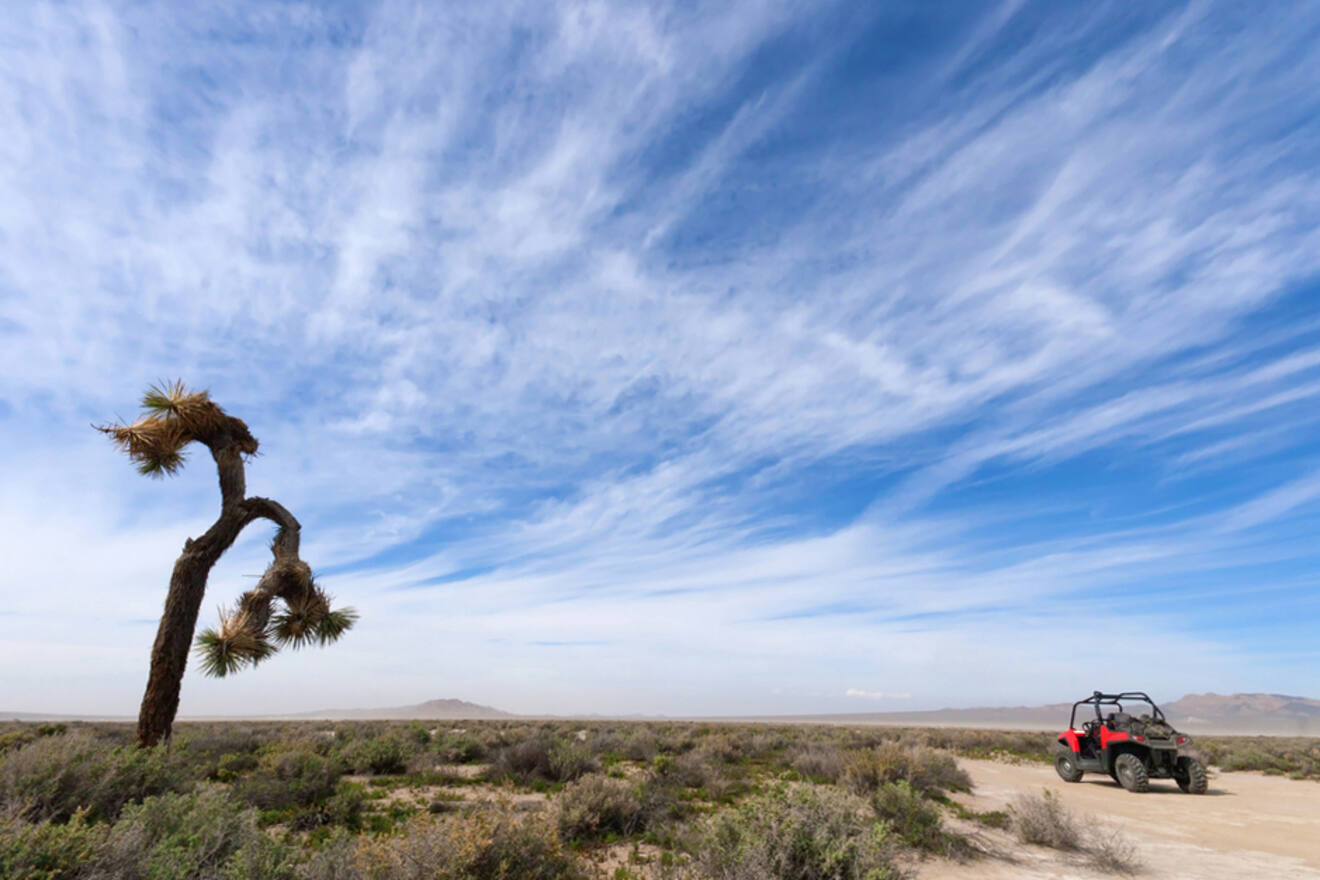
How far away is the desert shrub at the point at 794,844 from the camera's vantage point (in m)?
5.43

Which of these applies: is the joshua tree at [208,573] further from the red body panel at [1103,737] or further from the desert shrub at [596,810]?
the red body panel at [1103,737]

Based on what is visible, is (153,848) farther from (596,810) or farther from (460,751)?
(460,751)

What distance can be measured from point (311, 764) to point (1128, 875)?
12991mm

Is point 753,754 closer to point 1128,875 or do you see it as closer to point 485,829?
point 1128,875

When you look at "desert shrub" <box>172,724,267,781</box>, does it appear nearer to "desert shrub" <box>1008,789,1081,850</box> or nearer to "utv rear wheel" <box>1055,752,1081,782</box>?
"desert shrub" <box>1008,789,1081,850</box>

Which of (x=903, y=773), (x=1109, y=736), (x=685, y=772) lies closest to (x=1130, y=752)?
(x=1109, y=736)

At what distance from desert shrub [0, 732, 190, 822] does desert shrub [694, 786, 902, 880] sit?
6153mm

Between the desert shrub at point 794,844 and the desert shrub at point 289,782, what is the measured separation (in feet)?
24.2

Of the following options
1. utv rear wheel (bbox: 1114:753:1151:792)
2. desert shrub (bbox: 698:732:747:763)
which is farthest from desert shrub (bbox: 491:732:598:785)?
utv rear wheel (bbox: 1114:753:1151:792)

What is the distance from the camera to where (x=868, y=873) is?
16.7 feet

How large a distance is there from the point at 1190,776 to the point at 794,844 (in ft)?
50.8

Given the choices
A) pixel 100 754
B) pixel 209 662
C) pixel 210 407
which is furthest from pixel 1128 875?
pixel 210 407

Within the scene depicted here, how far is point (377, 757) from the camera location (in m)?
14.5

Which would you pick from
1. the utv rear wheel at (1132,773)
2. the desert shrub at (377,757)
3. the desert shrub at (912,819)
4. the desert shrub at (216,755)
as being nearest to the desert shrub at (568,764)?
the desert shrub at (377,757)
